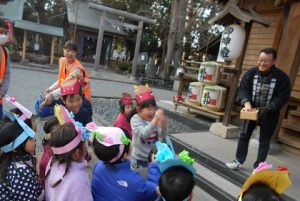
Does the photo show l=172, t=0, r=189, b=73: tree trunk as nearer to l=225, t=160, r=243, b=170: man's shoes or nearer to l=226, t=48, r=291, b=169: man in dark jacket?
l=226, t=48, r=291, b=169: man in dark jacket

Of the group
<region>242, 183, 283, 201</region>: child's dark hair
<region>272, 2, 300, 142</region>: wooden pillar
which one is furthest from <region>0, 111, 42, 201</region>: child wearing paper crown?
<region>272, 2, 300, 142</region>: wooden pillar

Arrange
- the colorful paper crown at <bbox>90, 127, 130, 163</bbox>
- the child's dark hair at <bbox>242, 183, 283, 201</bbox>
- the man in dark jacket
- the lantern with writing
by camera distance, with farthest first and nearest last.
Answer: the lantern with writing
the man in dark jacket
the colorful paper crown at <bbox>90, 127, 130, 163</bbox>
the child's dark hair at <bbox>242, 183, 283, 201</bbox>

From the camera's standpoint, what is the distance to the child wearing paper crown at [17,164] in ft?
5.82

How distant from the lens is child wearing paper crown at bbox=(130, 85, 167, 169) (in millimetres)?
2754

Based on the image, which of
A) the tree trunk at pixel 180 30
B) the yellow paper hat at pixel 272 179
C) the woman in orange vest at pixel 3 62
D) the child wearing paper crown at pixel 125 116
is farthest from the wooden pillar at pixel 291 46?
the tree trunk at pixel 180 30

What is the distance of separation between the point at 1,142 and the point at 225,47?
465cm

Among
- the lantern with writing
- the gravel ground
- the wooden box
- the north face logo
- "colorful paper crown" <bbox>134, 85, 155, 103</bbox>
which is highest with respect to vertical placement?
the lantern with writing

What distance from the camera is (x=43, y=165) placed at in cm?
211

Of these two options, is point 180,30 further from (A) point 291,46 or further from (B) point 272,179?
(B) point 272,179

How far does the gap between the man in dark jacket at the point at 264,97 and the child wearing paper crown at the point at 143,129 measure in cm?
154

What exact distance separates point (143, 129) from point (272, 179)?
1453 mm

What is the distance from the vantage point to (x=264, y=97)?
385 cm

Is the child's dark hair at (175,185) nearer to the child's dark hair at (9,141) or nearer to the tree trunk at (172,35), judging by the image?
the child's dark hair at (9,141)

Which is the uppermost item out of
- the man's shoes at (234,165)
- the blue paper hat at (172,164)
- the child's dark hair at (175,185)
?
the blue paper hat at (172,164)
